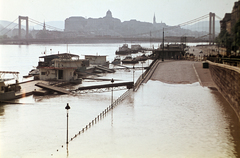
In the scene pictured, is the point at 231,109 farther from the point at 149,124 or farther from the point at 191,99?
the point at 149,124

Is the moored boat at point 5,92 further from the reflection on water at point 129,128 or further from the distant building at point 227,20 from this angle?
the distant building at point 227,20

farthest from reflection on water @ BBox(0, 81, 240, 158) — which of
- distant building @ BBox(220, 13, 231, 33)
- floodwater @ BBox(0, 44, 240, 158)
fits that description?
distant building @ BBox(220, 13, 231, 33)

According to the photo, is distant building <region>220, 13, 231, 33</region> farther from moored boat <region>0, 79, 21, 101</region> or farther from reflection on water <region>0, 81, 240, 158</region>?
moored boat <region>0, 79, 21, 101</region>

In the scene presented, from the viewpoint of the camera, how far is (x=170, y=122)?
70.8 feet

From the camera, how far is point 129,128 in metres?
20.0

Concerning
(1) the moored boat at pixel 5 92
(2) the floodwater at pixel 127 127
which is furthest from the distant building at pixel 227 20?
(1) the moored boat at pixel 5 92

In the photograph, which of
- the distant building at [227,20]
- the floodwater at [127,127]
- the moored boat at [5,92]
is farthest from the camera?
the distant building at [227,20]

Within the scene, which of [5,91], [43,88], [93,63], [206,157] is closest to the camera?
[206,157]

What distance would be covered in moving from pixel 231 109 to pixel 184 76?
56.8ft

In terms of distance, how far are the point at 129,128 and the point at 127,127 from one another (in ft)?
0.80

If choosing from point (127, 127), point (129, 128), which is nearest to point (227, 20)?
point (127, 127)

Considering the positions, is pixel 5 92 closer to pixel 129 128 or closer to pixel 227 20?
pixel 129 128

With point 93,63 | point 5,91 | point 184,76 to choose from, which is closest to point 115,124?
point 5,91

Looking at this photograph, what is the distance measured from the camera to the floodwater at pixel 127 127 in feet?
53.5
